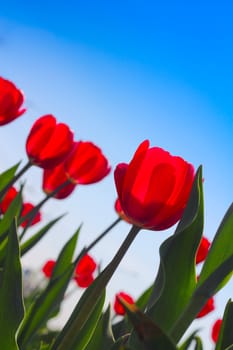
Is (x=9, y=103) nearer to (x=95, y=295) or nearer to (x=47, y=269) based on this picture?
(x=95, y=295)

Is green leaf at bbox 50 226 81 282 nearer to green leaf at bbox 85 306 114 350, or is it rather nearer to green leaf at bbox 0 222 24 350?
green leaf at bbox 85 306 114 350

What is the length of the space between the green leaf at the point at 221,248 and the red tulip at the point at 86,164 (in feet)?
3.52

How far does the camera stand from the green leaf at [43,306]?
1.40m

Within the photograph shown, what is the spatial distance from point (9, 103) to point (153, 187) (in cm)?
90

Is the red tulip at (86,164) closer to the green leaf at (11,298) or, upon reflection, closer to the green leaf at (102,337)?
the green leaf at (102,337)

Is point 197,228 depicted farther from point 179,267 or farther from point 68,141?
point 68,141

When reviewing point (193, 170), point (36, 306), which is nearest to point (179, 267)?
point (193, 170)

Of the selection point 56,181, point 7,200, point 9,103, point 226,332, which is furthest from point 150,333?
point 7,200

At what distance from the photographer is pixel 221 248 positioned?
882mm

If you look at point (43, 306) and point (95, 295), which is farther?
point (43, 306)

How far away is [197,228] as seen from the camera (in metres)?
0.86

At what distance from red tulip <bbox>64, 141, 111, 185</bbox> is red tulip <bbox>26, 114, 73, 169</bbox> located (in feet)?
0.32

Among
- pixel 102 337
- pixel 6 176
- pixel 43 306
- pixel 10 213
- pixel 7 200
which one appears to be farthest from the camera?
pixel 7 200

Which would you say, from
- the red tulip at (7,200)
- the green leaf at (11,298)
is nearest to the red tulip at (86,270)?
the red tulip at (7,200)
